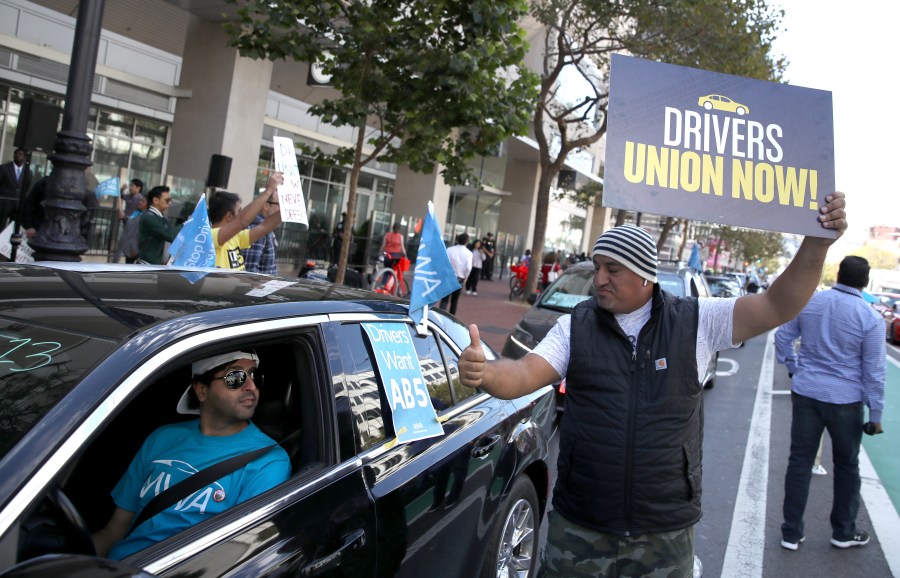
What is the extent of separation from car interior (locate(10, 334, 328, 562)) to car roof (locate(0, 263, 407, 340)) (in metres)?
0.16

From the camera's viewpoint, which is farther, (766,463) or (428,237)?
(766,463)

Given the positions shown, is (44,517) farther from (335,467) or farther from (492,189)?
(492,189)

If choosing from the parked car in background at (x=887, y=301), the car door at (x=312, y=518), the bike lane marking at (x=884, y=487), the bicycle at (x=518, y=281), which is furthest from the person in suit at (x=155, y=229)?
the parked car in background at (x=887, y=301)

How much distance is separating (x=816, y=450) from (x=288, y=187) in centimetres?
432

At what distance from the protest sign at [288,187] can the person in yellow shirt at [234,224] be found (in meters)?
0.09

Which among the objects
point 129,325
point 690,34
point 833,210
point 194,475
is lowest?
point 194,475

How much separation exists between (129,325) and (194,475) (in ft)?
1.95

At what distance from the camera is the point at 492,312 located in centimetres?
1888

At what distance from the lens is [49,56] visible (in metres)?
15.5

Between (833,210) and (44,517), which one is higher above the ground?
(833,210)

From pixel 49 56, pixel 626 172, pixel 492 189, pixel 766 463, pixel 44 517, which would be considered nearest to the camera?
pixel 44 517

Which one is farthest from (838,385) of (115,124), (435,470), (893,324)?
(893,324)

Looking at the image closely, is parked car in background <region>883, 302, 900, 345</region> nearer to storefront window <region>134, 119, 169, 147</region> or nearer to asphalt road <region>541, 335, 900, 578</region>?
asphalt road <region>541, 335, 900, 578</region>

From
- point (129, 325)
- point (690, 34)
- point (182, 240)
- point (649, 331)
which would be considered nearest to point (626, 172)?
point (649, 331)
